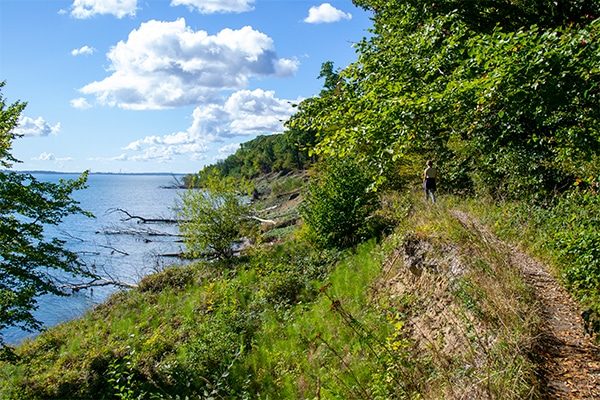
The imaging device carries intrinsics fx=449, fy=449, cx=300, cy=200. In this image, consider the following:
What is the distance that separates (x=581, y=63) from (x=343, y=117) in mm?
4080

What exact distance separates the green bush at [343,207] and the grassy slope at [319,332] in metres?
0.87

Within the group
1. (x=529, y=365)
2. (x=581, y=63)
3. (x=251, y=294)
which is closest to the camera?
(x=529, y=365)

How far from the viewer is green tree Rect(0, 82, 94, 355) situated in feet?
37.2

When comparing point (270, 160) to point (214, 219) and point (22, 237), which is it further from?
point (22, 237)

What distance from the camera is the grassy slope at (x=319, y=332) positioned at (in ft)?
18.0

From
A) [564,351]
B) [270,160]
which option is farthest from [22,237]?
[270,160]

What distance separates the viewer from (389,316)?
880 centimetres

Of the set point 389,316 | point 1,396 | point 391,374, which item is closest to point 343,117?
point 389,316

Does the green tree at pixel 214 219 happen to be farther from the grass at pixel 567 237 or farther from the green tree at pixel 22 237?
the grass at pixel 567 237

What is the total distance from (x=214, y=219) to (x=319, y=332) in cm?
1231

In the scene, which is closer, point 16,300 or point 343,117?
point 343,117

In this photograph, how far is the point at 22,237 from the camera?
12.1 m

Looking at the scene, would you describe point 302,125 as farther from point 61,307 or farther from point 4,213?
point 61,307

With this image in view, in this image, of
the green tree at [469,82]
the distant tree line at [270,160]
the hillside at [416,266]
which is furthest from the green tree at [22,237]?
the distant tree line at [270,160]
